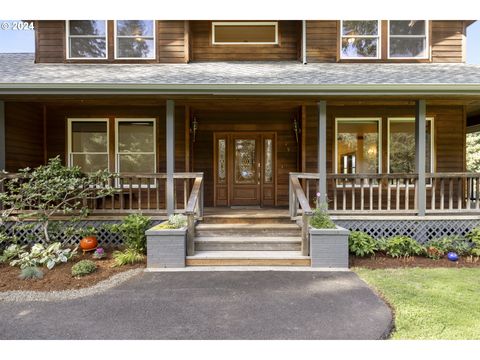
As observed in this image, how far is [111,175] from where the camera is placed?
6305mm

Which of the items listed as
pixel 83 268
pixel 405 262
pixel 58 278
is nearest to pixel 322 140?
pixel 405 262

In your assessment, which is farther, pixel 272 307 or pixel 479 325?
pixel 272 307

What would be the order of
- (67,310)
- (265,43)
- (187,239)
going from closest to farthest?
(67,310) < (187,239) < (265,43)

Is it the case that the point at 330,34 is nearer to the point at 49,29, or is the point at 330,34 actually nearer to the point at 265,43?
the point at 265,43

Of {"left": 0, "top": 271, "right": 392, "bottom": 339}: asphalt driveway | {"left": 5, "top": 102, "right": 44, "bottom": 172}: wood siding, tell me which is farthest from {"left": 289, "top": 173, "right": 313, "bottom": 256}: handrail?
{"left": 5, "top": 102, "right": 44, "bottom": 172}: wood siding

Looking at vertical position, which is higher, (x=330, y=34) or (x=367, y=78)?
(x=330, y=34)

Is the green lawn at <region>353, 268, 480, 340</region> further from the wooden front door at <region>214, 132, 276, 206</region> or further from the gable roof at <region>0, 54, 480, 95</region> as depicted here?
the wooden front door at <region>214, 132, 276, 206</region>

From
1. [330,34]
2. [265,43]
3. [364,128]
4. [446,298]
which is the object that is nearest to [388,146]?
[364,128]

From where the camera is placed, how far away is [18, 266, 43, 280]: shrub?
16.1 ft

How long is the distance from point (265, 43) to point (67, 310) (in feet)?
25.8

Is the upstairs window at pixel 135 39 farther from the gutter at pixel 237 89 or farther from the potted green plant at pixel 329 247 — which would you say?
the potted green plant at pixel 329 247

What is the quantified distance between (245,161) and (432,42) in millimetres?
5810

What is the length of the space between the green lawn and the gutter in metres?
3.25

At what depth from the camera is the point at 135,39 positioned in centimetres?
863
